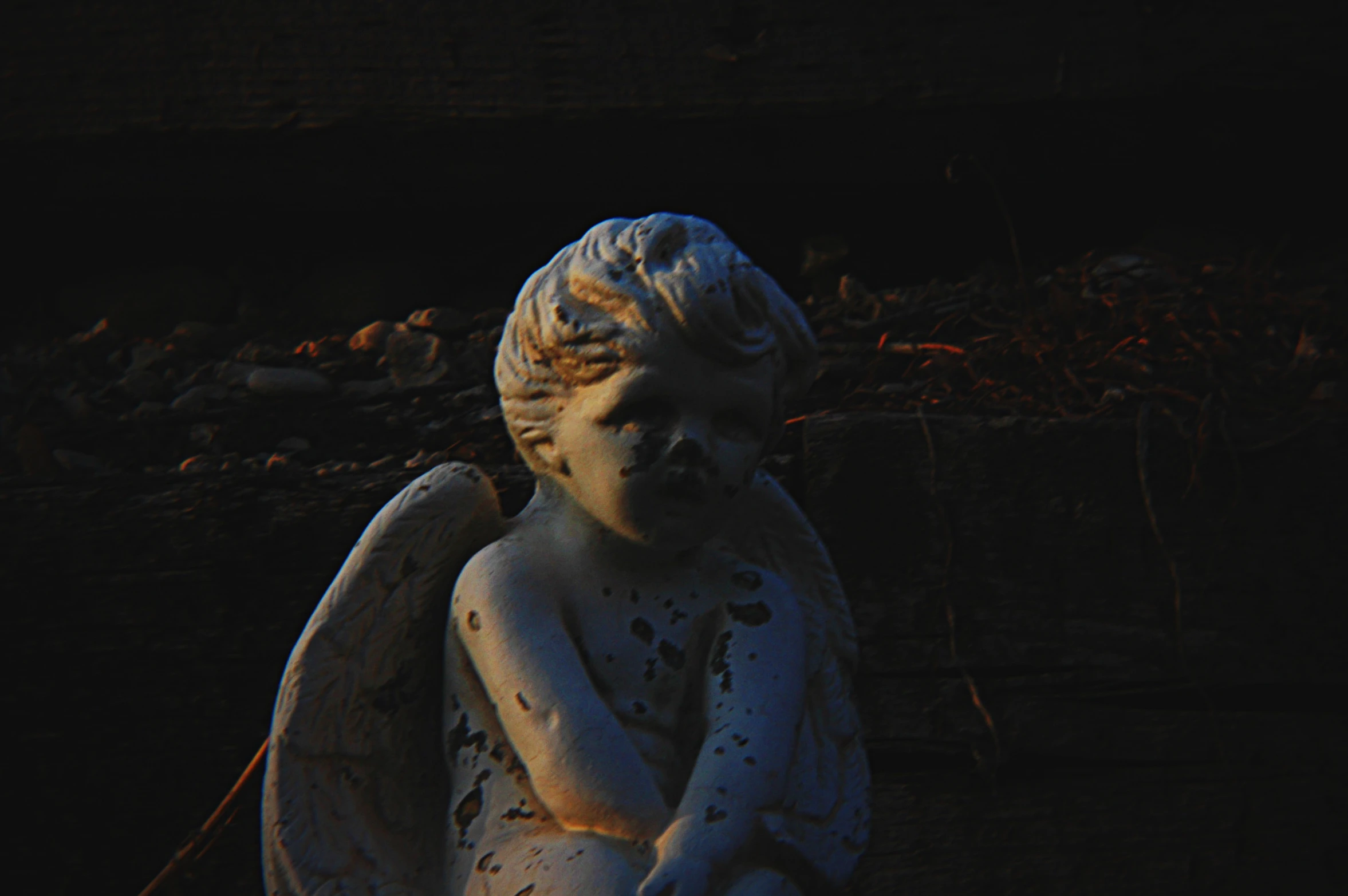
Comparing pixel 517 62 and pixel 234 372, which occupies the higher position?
pixel 517 62

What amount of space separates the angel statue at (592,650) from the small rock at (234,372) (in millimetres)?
1399

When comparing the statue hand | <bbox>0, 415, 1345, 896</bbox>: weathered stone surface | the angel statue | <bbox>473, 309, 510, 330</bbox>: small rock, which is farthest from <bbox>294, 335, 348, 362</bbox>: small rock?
the statue hand

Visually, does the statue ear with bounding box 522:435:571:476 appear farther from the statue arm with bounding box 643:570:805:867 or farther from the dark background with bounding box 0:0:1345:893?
the dark background with bounding box 0:0:1345:893

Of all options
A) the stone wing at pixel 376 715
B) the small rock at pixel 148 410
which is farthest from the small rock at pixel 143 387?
the stone wing at pixel 376 715

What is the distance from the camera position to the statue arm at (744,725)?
1438 mm

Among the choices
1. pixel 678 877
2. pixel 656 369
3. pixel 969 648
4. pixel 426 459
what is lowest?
pixel 969 648

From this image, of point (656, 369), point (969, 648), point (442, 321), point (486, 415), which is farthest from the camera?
point (442, 321)

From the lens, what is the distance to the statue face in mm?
1517

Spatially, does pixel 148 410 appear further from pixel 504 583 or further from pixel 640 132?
pixel 504 583

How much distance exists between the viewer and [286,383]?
9.39ft

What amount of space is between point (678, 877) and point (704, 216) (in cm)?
210

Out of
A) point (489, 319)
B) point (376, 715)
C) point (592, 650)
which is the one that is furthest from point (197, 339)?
point (592, 650)

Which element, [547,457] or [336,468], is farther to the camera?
[336,468]

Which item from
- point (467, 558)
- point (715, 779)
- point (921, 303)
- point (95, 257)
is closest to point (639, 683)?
point (715, 779)
